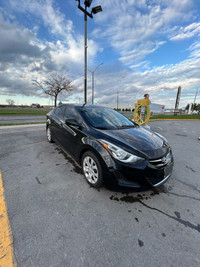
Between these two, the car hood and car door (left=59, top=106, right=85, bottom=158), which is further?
car door (left=59, top=106, right=85, bottom=158)

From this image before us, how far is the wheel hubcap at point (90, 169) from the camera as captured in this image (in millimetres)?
2201

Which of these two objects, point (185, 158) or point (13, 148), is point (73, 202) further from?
point (185, 158)

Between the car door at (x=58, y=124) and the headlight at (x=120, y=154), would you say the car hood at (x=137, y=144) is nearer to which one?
the headlight at (x=120, y=154)

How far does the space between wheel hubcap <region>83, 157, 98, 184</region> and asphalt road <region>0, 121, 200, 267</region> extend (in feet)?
0.55

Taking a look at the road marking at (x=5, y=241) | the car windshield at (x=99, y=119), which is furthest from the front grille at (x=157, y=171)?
the road marking at (x=5, y=241)

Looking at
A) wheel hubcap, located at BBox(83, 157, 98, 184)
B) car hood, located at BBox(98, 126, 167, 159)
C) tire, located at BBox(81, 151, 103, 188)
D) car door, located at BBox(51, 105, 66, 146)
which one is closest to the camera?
car hood, located at BBox(98, 126, 167, 159)

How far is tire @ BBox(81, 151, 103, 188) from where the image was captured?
6.86 ft

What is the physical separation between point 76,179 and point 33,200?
0.81m

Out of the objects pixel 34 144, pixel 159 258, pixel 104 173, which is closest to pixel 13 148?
pixel 34 144

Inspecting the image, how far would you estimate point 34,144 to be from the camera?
446cm

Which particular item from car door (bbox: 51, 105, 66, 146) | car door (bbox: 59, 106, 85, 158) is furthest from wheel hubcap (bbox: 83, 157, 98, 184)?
car door (bbox: 51, 105, 66, 146)

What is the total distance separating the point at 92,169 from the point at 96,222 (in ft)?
2.63

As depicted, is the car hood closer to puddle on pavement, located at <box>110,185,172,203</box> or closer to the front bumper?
the front bumper

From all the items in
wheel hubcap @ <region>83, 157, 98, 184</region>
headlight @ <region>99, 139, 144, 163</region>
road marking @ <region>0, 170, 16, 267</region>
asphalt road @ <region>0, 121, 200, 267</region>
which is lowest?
asphalt road @ <region>0, 121, 200, 267</region>
